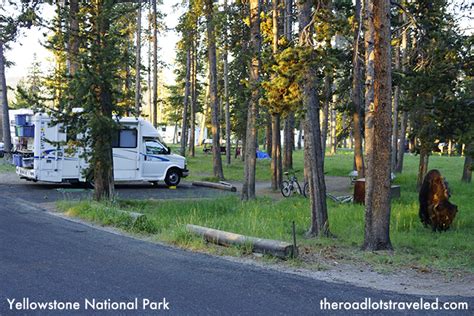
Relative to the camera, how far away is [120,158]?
2241 centimetres

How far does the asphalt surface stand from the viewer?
611 cm

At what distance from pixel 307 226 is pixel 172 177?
12.5m

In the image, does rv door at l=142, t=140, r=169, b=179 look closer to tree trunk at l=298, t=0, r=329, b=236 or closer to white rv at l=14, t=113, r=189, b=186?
white rv at l=14, t=113, r=189, b=186

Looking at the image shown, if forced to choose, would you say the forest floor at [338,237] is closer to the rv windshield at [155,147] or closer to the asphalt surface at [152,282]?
the asphalt surface at [152,282]

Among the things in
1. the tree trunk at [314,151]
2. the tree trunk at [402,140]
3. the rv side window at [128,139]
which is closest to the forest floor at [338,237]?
the tree trunk at [314,151]

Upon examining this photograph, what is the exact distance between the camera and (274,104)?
12.1 meters

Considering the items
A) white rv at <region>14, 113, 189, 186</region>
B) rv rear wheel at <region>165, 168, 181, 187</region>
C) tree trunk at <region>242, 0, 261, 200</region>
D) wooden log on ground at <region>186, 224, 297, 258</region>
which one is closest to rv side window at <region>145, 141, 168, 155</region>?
white rv at <region>14, 113, 189, 186</region>

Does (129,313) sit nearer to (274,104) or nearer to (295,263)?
(295,263)

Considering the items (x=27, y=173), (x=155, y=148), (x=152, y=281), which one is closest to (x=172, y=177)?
(x=155, y=148)

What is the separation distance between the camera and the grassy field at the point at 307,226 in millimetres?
9484

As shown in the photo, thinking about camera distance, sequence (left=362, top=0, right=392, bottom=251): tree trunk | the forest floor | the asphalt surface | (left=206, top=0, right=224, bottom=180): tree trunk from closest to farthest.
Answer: the asphalt surface, the forest floor, (left=362, top=0, right=392, bottom=251): tree trunk, (left=206, top=0, right=224, bottom=180): tree trunk

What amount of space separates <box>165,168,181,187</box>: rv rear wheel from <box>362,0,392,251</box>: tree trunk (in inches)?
587

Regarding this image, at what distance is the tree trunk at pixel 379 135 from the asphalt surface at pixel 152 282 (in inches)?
115

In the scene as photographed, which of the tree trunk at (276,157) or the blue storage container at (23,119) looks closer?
the blue storage container at (23,119)
